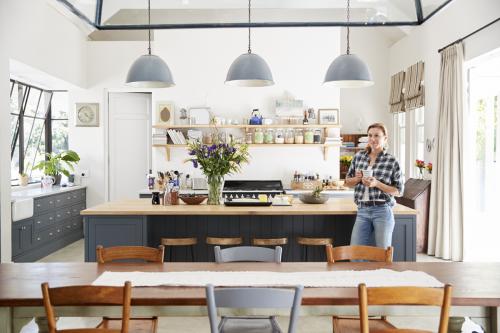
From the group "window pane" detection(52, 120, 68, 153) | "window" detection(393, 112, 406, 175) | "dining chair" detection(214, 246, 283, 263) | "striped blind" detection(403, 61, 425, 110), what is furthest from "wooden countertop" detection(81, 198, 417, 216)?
"window" detection(393, 112, 406, 175)

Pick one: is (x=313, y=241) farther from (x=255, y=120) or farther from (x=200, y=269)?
(x=255, y=120)

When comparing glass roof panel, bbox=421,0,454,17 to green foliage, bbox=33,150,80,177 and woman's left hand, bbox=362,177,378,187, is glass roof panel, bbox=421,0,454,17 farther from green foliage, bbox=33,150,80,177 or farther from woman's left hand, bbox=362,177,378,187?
green foliage, bbox=33,150,80,177

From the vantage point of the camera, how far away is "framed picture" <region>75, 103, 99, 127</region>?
27.6ft

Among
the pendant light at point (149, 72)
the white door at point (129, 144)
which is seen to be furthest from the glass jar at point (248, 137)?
the pendant light at point (149, 72)

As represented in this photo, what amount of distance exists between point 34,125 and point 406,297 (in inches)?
299

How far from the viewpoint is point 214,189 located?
4.89 m

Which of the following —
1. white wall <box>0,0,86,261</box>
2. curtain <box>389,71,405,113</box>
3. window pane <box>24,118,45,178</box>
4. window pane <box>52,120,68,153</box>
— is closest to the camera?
white wall <box>0,0,86,261</box>

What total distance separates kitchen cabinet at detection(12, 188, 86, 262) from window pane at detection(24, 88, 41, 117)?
1483 mm

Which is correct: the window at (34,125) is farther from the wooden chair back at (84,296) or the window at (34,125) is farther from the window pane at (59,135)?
the wooden chair back at (84,296)

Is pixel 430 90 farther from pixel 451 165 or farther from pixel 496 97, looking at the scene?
pixel 451 165

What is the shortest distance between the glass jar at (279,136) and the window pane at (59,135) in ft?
12.6

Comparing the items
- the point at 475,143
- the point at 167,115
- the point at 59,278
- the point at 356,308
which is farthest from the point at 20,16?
the point at 475,143

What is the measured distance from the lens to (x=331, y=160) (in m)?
7.75

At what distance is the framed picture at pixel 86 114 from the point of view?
8.40 m
